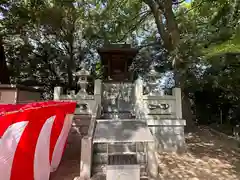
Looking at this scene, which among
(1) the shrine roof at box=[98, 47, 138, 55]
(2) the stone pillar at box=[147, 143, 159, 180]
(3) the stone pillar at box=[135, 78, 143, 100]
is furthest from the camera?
(1) the shrine roof at box=[98, 47, 138, 55]

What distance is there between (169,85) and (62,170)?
12.1m

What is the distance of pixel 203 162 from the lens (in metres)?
7.09

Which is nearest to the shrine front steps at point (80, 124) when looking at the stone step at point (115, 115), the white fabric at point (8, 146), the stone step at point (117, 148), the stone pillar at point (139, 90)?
the stone step at point (115, 115)

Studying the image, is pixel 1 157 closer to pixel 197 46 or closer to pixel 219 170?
pixel 219 170

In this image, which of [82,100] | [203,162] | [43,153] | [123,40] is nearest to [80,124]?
→ [82,100]

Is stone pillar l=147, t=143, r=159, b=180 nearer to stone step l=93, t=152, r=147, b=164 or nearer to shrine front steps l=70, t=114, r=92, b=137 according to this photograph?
stone step l=93, t=152, r=147, b=164

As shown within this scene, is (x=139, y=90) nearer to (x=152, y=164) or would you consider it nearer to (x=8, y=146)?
(x=152, y=164)

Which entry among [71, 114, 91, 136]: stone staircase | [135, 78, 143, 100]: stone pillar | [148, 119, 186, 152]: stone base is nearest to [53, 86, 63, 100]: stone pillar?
[71, 114, 91, 136]: stone staircase

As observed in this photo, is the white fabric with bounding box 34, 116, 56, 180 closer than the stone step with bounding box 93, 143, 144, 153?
Yes

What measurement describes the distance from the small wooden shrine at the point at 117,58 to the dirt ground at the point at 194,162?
4.43 metres

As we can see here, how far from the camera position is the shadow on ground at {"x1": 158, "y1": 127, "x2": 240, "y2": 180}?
6.07 meters

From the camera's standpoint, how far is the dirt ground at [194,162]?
600 cm

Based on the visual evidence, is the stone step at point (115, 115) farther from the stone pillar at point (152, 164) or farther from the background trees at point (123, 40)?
the stone pillar at point (152, 164)

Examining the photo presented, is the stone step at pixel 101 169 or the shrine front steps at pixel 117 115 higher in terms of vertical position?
the shrine front steps at pixel 117 115
